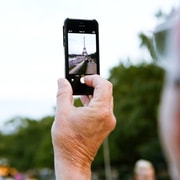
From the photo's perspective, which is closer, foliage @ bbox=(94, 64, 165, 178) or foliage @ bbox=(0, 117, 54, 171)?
foliage @ bbox=(94, 64, 165, 178)

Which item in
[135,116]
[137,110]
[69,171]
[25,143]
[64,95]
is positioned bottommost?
[25,143]

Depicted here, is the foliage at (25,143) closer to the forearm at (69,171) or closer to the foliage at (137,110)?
the foliage at (137,110)

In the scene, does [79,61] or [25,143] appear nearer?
A: [79,61]

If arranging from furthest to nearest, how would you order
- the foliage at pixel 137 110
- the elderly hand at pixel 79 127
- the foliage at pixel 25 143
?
the foliage at pixel 25 143 < the foliage at pixel 137 110 < the elderly hand at pixel 79 127

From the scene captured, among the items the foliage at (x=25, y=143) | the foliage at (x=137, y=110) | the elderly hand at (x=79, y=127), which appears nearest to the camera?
the elderly hand at (x=79, y=127)

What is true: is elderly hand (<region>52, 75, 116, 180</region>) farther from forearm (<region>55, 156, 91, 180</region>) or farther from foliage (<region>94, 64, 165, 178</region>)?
foliage (<region>94, 64, 165, 178</region>)

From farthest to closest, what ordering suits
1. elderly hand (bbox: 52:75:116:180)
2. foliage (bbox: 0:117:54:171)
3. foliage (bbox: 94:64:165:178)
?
foliage (bbox: 0:117:54:171), foliage (bbox: 94:64:165:178), elderly hand (bbox: 52:75:116:180)

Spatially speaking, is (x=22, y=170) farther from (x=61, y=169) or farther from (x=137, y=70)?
(x=61, y=169)

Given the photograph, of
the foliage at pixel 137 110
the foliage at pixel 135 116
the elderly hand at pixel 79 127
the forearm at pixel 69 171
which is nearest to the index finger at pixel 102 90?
the elderly hand at pixel 79 127

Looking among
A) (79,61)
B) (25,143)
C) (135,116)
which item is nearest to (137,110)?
(135,116)

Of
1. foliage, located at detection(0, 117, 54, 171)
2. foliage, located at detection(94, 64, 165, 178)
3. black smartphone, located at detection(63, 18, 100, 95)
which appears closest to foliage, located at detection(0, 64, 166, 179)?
foliage, located at detection(94, 64, 165, 178)

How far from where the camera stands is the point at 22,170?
59.8 meters

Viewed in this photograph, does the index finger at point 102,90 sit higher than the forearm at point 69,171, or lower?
higher

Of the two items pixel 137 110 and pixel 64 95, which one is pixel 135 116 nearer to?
pixel 137 110
